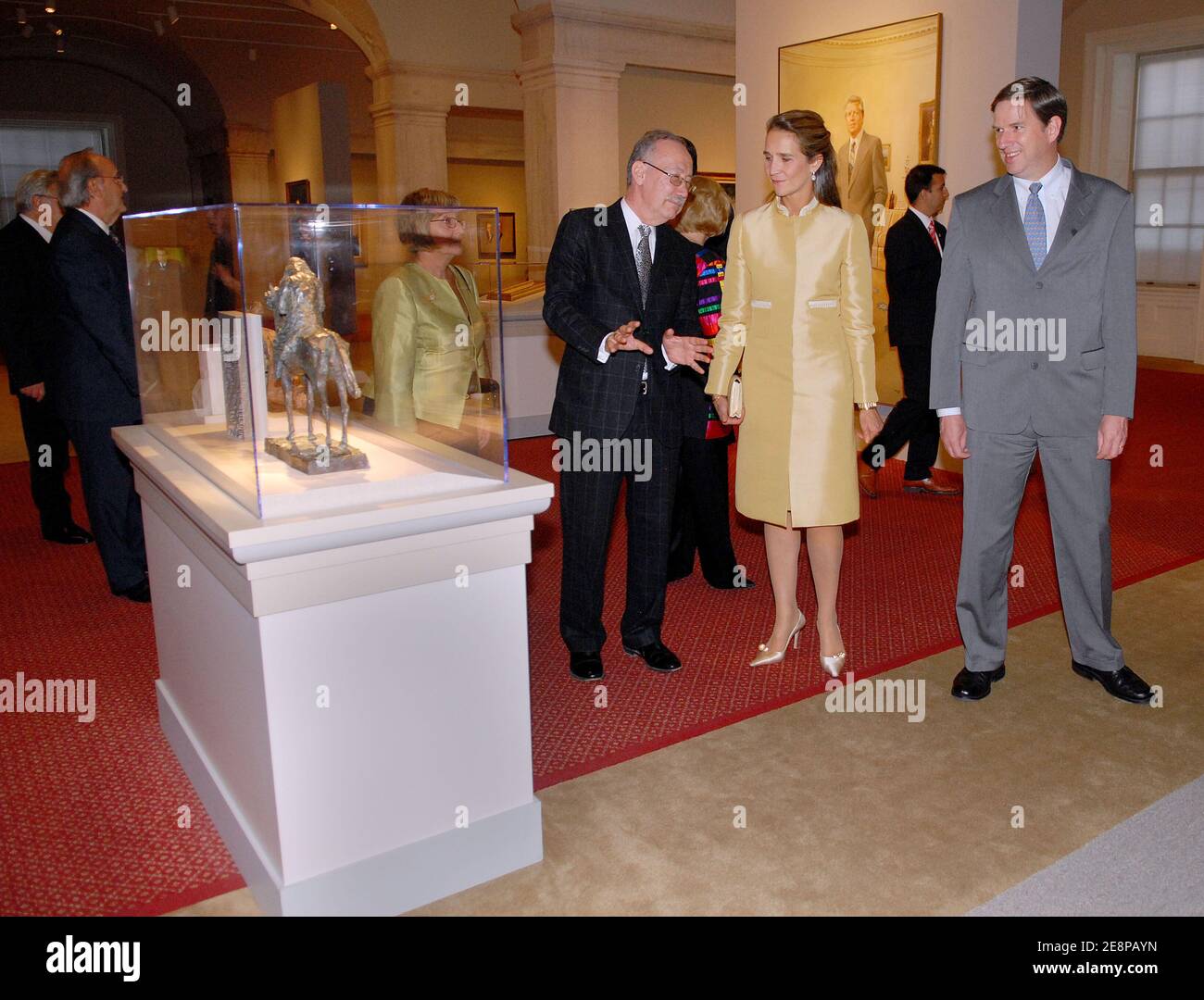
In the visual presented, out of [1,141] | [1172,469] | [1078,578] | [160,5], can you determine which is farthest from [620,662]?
[1,141]

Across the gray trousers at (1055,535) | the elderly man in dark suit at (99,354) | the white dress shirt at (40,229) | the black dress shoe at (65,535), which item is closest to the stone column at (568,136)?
the white dress shirt at (40,229)

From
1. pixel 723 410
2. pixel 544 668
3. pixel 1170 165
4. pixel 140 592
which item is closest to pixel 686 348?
pixel 723 410

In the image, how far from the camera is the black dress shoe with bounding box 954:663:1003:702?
139 inches

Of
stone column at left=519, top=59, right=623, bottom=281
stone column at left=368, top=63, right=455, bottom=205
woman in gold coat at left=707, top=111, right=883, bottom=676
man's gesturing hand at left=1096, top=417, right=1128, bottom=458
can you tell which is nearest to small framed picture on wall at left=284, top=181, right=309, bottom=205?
stone column at left=368, top=63, right=455, bottom=205

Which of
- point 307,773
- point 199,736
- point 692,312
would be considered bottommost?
point 199,736

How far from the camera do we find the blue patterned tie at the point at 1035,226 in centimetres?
326

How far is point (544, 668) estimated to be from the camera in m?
3.89

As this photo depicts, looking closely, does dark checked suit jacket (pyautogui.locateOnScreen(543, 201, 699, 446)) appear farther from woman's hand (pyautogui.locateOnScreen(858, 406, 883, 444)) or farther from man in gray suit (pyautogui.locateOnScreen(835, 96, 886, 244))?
man in gray suit (pyautogui.locateOnScreen(835, 96, 886, 244))

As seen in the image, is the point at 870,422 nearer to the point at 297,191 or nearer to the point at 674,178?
the point at 674,178

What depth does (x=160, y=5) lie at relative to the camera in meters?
14.4

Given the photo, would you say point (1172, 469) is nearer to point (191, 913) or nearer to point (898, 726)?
point (898, 726)

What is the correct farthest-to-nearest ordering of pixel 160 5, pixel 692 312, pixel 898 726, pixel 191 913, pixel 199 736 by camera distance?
pixel 160 5, pixel 692 312, pixel 898 726, pixel 199 736, pixel 191 913

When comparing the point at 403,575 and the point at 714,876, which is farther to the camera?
the point at 714,876

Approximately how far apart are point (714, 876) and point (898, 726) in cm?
106
